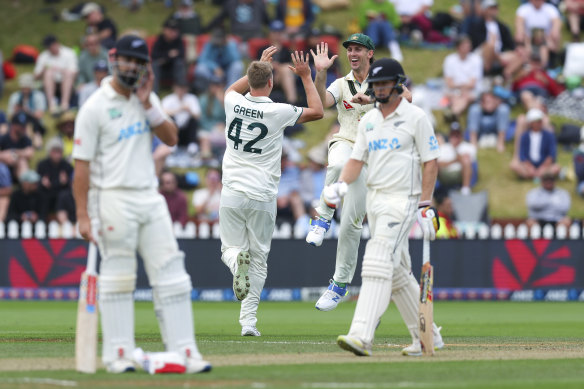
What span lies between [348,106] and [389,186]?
9.47ft

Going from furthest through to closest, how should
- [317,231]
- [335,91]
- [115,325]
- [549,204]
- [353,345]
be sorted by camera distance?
[549,204]
[335,91]
[317,231]
[353,345]
[115,325]

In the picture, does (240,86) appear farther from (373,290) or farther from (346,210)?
(373,290)

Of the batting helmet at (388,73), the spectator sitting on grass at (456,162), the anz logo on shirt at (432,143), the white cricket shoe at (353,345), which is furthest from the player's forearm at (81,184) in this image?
the spectator sitting on grass at (456,162)

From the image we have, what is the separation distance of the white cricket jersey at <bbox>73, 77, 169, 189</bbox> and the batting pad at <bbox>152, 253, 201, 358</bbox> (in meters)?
0.67

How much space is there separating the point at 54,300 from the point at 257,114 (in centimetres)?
926

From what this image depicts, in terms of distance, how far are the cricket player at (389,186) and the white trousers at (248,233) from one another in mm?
2742

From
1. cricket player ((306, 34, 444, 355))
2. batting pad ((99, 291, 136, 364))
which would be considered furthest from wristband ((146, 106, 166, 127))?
cricket player ((306, 34, 444, 355))

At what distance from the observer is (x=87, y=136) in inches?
328

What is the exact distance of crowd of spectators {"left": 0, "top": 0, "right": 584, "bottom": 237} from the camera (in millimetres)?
21812

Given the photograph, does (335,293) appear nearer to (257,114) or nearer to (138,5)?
(257,114)

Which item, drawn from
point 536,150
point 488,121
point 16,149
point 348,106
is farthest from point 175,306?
point 488,121

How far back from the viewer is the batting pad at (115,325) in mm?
8430

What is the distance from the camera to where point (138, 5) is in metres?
29.5

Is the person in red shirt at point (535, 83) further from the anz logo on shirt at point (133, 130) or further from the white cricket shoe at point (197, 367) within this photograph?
the white cricket shoe at point (197, 367)
